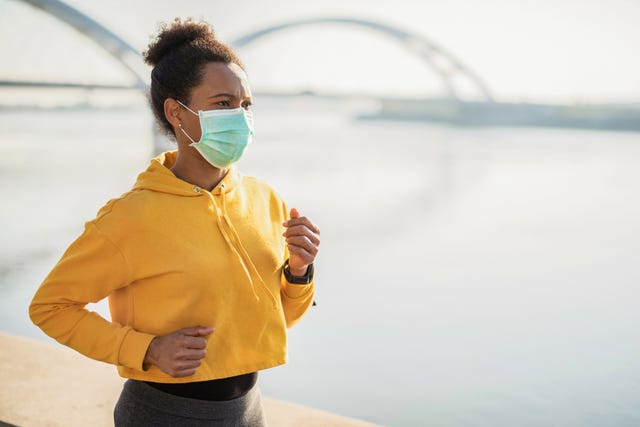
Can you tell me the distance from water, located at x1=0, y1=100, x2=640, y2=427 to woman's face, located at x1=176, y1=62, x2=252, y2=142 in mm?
1834

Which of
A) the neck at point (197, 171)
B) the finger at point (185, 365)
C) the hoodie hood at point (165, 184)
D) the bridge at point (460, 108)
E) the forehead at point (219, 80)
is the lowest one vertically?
the finger at point (185, 365)

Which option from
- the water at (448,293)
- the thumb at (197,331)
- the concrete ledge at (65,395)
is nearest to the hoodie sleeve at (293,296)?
the thumb at (197,331)

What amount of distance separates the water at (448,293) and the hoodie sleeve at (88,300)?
70.6 inches

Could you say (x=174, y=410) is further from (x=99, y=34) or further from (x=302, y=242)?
(x=99, y=34)

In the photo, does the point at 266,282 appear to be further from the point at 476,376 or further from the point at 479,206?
the point at 479,206

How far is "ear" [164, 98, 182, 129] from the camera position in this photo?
1294mm

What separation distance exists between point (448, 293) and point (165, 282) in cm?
358

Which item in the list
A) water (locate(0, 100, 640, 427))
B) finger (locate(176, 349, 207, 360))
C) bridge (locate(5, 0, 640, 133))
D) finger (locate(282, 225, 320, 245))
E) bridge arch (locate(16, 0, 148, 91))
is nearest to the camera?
finger (locate(176, 349, 207, 360))

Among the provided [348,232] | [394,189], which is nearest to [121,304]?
[348,232]

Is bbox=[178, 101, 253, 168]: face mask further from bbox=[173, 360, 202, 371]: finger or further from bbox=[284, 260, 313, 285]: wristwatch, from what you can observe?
bbox=[173, 360, 202, 371]: finger

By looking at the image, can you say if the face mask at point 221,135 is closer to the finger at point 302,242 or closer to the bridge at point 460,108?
the finger at point 302,242

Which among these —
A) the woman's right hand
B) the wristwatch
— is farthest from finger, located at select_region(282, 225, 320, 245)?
the woman's right hand

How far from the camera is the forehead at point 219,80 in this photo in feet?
4.07

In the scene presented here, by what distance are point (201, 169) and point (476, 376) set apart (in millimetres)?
2283
